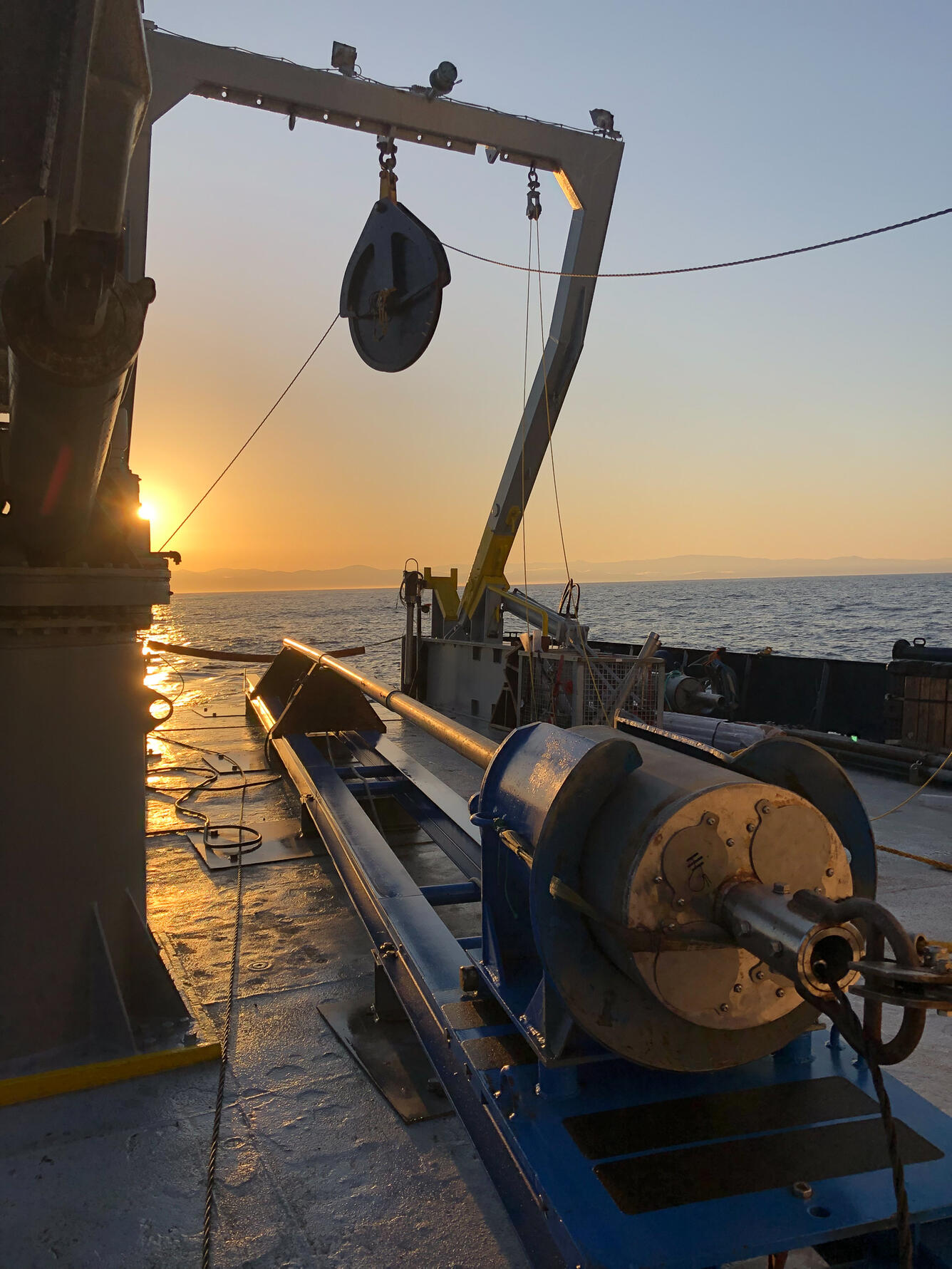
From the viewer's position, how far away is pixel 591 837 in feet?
6.34

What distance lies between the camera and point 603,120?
11.4 meters

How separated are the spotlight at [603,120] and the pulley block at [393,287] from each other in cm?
572

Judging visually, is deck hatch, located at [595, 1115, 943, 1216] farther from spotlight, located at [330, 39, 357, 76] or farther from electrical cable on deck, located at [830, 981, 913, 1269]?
spotlight, located at [330, 39, 357, 76]

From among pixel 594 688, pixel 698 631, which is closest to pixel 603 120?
pixel 594 688

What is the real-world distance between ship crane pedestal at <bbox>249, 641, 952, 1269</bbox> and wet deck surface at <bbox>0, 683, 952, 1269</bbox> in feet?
1.40

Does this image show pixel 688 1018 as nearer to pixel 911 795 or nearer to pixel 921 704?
pixel 911 795

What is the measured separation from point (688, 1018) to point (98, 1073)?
2.31 metres

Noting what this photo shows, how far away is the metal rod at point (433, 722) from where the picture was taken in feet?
10.6

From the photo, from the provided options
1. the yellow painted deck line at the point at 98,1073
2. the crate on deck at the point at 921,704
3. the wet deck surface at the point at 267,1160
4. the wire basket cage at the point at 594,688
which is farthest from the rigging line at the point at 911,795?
the yellow painted deck line at the point at 98,1073

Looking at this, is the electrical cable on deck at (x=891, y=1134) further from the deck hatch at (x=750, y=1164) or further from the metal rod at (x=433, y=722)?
the metal rod at (x=433, y=722)

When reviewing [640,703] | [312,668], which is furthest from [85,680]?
[640,703]

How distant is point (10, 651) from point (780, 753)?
8.35 feet

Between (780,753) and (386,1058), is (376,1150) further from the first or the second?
(780,753)

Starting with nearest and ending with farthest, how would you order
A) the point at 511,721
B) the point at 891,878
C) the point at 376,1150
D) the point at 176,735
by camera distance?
the point at 376,1150 < the point at 891,878 < the point at 176,735 < the point at 511,721
